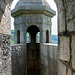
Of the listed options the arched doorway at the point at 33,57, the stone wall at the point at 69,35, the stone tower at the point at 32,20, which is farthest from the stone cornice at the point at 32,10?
the stone wall at the point at 69,35

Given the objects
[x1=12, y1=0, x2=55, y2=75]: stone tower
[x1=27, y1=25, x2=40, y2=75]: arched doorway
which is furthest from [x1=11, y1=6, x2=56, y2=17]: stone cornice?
[x1=27, y1=25, x2=40, y2=75]: arched doorway

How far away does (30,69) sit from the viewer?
825 cm

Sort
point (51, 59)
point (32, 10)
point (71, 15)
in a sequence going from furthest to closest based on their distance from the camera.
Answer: point (32, 10) → point (51, 59) → point (71, 15)

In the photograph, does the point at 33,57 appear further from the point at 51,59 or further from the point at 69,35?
the point at 69,35

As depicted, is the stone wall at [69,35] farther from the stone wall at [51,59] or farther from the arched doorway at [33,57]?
the arched doorway at [33,57]

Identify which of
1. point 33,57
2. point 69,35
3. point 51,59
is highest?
point 69,35

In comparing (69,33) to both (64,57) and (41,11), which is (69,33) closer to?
(64,57)

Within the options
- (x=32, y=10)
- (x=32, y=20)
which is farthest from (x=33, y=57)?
(x=32, y=10)

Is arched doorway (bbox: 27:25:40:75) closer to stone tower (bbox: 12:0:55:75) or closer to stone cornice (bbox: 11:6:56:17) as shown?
stone tower (bbox: 12:0:55:75)

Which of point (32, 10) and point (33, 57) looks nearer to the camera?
point (32, 10)

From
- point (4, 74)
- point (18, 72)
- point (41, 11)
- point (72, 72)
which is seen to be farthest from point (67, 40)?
point (41, 11)

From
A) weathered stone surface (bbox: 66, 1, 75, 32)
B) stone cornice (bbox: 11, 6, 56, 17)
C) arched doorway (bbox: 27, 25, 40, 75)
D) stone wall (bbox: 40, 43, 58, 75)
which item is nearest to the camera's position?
weathered stone surface (bbox: 66, 1, 75, 32)

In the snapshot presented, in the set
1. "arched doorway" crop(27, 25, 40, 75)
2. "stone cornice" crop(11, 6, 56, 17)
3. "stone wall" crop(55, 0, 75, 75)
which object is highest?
"stone cornice" crop(11, 6, 56, 17)

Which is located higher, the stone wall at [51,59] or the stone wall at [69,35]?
the stone wall at [69,35]
